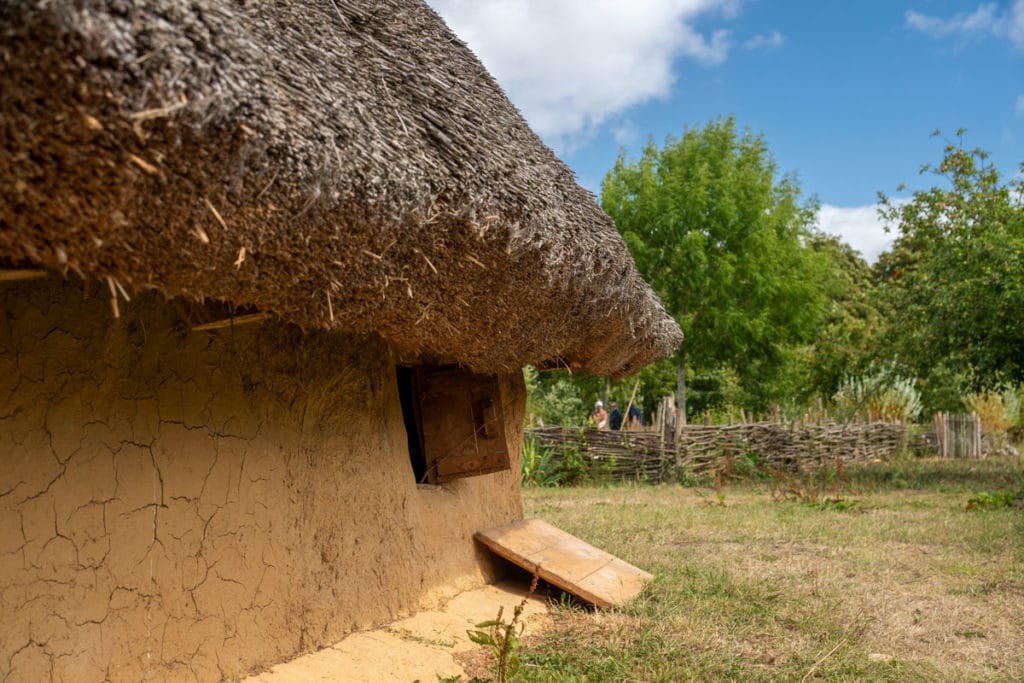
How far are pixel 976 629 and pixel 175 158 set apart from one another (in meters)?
5.18

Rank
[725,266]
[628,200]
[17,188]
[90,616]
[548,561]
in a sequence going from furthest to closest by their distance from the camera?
[628,200] → [725,266] → [548,561] → [90,616] → [17,188]

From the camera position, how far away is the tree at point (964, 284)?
37.6ft

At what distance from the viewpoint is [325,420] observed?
4.49 meters

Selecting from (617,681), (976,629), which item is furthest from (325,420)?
(976,629)

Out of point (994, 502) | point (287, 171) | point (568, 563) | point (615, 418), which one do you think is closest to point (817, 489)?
point (994, 502)

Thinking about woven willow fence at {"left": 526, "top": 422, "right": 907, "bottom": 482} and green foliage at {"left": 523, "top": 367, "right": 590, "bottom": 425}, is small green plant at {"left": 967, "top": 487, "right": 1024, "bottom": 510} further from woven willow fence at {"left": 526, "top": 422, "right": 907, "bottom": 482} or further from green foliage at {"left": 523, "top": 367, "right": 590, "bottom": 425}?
green foliage at {"left": 523, "top": 367, "right": 590, "bottom": 425}

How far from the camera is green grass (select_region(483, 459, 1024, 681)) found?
176 inches

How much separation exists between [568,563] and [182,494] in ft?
9.94

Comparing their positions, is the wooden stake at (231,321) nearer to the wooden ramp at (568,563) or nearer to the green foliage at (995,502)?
the wooden ramp at (568,563)

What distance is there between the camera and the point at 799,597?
19.2 ft

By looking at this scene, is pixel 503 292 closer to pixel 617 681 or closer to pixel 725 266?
pixel 617 681

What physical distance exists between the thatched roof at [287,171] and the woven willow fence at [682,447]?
893 cm

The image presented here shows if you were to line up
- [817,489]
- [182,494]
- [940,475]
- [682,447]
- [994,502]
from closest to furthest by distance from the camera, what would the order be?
[182,494]
[994,502]
[817,489]
[682,447]
[940,475]

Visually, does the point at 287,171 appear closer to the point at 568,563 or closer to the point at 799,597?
the point at 568,563
